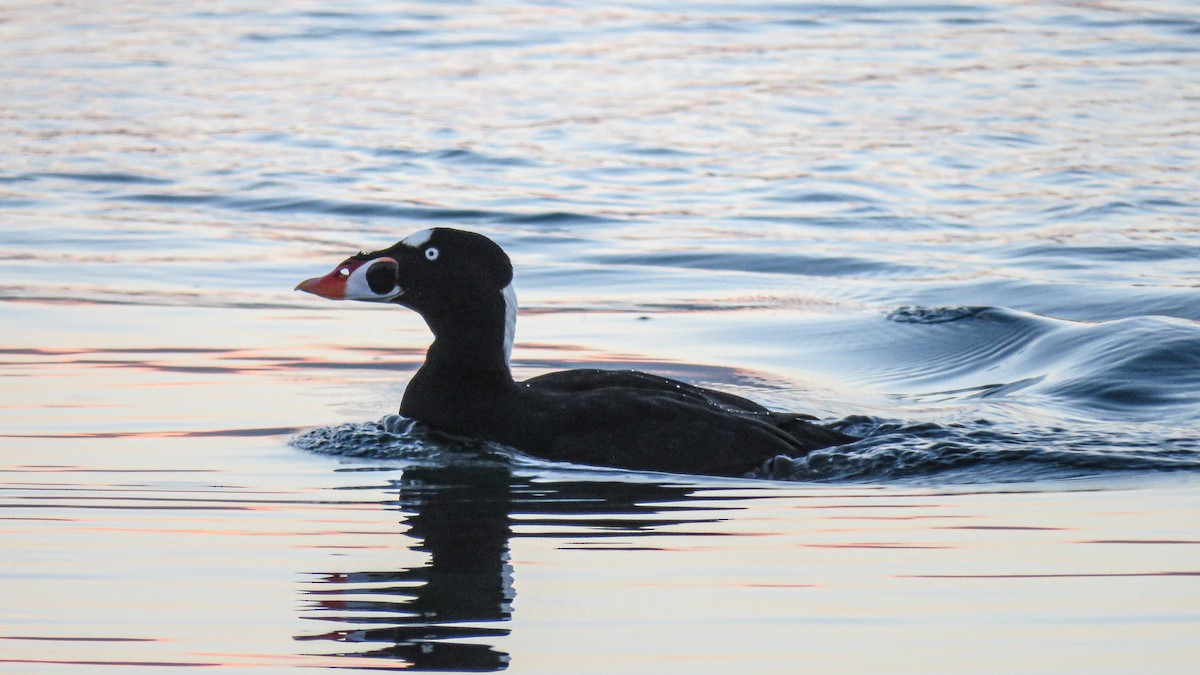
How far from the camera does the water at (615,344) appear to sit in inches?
202

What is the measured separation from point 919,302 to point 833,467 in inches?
227

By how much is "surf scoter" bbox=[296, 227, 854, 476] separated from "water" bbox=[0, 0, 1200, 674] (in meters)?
0.15

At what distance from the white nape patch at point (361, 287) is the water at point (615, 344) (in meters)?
0.58

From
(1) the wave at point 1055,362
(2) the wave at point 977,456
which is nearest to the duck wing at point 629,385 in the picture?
(2) the wave at point 977,456

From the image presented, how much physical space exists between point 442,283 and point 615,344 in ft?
9.82

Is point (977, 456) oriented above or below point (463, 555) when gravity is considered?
above

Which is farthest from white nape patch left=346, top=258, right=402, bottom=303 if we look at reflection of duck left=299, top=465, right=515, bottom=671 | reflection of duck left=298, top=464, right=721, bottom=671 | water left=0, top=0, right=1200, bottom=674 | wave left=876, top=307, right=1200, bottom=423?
wave left=876, top=307, right=1200, bottom=423

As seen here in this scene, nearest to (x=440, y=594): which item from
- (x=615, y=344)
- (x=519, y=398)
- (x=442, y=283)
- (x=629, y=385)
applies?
(x=519, y=398)

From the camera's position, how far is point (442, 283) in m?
8.11

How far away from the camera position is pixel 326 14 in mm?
31141

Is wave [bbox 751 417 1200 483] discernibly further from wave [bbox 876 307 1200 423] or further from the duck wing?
wave [bbox 876 307 1200 423]

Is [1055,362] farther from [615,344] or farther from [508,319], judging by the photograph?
[508,319]

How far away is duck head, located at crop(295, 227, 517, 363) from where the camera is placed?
8078 millimetres

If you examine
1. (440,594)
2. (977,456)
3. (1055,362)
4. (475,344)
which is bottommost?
(440,594)
